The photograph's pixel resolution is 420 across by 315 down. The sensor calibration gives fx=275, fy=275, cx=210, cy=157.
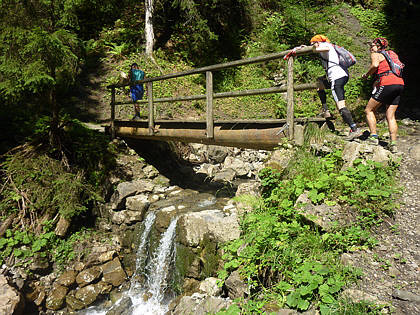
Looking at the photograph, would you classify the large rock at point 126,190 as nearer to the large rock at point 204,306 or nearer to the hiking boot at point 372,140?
the large rock at point 204,306

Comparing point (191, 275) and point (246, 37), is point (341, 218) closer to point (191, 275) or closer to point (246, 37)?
point (191, 275)

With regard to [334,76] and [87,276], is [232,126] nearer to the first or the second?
[334,76]

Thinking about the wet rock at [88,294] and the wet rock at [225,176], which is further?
the wet rock at [225,176]

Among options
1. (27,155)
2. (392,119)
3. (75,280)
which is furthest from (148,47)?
(392,119)

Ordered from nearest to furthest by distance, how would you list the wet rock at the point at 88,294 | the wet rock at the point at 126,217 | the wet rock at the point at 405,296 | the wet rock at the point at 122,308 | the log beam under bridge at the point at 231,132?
the wet rock at the point at 405,296, the log beam under bridge at the point at 231,132, the wet rock at the point at 122,308, the wet rock at the point at 88,294, the wet rock at the point at 126,217

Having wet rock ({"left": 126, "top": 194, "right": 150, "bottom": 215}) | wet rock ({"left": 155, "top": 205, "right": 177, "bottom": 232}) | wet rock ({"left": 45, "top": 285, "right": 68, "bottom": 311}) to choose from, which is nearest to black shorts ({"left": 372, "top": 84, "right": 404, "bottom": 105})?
wet rock ({"left": 155, "top": 205, "right": 177, "bottom": 232})

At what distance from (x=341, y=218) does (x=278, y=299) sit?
4.12 feet

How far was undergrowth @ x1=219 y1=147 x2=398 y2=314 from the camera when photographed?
9.28ft

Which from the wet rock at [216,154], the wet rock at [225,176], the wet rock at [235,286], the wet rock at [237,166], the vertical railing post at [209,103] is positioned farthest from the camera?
the wet rock at [216,154]

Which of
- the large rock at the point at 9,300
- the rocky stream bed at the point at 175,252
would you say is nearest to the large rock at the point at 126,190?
the rocky stream bed at the point at 175,252

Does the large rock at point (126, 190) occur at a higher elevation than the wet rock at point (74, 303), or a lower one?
higher

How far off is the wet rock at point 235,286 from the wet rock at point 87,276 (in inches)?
148

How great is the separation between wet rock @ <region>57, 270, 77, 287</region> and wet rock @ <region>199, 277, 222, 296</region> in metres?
3.12

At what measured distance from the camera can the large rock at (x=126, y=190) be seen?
25.0ft
